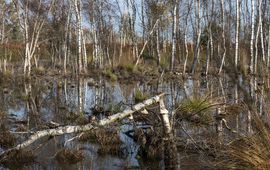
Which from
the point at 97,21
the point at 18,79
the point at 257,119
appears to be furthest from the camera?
the point at 97,21

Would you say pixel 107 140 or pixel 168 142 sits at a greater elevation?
pixel 168 142

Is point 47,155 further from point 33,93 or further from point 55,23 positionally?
point 55,23

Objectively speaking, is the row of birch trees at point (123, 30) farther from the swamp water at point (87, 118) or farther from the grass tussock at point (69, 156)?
the grass tussock at point (69, 156)

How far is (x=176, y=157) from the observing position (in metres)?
7.29

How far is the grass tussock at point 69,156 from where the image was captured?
749cm

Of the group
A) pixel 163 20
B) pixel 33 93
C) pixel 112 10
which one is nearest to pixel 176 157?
pixel 33 93

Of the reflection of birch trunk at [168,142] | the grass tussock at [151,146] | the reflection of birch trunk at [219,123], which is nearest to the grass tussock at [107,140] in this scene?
the grass tussock at [151,146]

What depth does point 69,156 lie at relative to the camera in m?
7.60

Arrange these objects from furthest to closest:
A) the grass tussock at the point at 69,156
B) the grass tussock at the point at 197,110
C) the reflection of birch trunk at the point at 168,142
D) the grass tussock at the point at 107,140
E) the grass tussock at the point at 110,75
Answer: the grass tussock at the point at 110,75, the grass tussock at the point at 197,110, the grass tussock at the point at 107,140, the grass tussock at the point at 69,156, the reflection of birch trunk at the point at 168,142

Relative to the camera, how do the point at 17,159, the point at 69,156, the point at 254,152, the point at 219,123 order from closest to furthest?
the point at 254,152, the point at 17,159, the point at 69,156, the point at 219,123

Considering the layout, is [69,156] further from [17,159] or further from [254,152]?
[254,152]

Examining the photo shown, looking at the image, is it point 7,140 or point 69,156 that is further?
point 7,140

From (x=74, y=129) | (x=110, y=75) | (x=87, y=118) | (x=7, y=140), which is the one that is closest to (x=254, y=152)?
(x=74, y=129)

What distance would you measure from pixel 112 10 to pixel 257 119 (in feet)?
114
